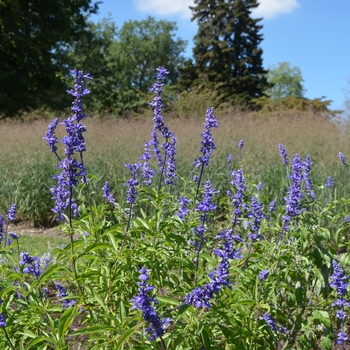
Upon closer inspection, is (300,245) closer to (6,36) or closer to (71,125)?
(71,125)

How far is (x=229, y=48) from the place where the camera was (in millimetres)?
41656

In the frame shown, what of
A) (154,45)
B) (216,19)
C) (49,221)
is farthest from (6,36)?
Answer: (154,45)

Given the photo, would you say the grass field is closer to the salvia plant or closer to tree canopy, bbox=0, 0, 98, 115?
the salvia plant

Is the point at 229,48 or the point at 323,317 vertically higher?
the point at 229,48

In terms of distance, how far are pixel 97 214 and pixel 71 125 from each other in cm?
66

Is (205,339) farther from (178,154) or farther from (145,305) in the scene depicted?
(178,154)

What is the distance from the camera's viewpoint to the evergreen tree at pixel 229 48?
41.0 m

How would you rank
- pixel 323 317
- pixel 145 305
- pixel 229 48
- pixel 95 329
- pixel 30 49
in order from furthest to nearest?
pixel 229 48
pixel 30 49
pixel 323 317
pixel 95 329
pixel 145 305

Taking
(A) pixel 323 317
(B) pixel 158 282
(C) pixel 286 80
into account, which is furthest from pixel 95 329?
(C) pixel 286 80

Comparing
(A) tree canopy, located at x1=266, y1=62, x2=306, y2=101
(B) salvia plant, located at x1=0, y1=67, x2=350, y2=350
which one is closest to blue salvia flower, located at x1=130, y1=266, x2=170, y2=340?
(B) salvia plant, located at x1=0, y1=67, x2=350, y2=350

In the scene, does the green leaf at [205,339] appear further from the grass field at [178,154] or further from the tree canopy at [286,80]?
the tree canopy at [286,80]

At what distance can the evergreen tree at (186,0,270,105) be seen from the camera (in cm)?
4097

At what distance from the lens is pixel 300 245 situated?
2918 mm

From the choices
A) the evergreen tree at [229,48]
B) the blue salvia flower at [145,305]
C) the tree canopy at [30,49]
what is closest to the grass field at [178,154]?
the blue salvia flower at [145,305]
